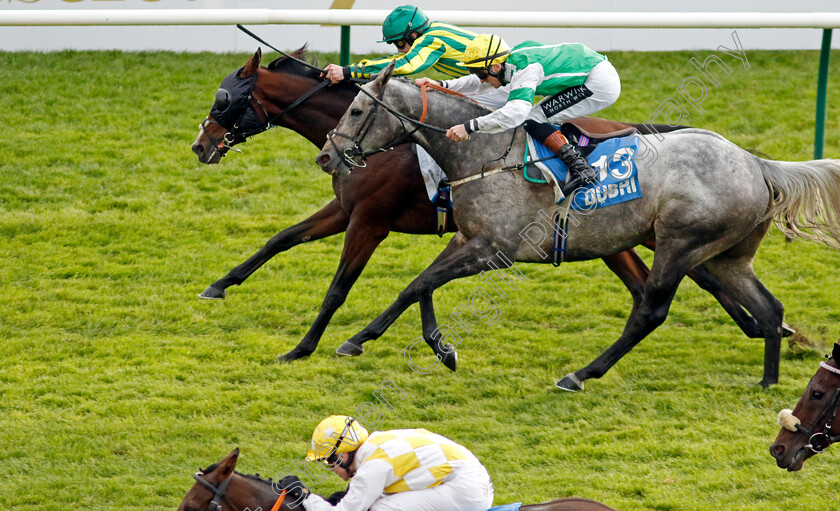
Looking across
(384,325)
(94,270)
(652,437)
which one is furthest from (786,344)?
(94,270)

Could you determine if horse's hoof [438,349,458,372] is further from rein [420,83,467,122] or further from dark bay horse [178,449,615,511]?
dark bay horse [178,449,615,511]

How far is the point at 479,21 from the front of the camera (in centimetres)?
925

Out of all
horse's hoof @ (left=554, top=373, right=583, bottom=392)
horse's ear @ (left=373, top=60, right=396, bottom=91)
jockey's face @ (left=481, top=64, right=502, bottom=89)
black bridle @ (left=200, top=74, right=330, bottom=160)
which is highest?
horse's ear @ (left=373, top=60, right=396, bottom=91)

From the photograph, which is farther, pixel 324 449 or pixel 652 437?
pixel 652 437

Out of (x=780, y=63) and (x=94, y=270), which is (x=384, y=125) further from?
(x=780, y=63)

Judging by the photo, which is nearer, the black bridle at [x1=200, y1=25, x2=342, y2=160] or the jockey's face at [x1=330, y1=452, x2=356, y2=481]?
the jockey's face at [x1=330, y1=452, x2=356, y2=481]

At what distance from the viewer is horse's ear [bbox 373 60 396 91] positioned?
249 inches

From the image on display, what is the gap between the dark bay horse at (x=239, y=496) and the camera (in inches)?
173

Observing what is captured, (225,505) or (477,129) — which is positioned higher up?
(477,129)

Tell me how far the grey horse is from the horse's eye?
1177 mm

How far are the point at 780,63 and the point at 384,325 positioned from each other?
25.6ft

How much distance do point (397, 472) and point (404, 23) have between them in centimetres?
331

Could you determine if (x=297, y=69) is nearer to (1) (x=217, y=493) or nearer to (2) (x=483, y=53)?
(2) (x=483, y=53)

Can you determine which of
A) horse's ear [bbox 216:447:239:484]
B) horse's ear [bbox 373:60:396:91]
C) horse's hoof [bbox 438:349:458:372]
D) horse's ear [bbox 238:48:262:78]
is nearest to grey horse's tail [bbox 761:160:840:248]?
horse's hoof [bbox 438:349:458:372]
